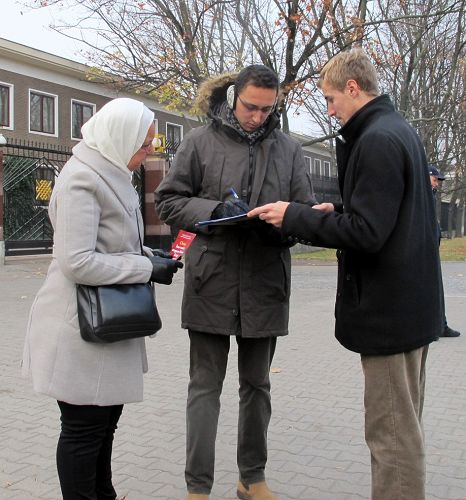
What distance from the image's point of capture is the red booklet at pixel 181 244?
2.80m

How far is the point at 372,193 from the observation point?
88.3 inches

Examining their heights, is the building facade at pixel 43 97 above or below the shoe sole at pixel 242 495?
above

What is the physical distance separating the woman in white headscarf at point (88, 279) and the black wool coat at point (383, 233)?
0.68 metres

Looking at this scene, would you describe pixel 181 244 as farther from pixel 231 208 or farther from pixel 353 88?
pixel 353 88

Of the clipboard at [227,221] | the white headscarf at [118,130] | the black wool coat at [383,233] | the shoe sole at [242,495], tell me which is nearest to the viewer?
the black wool coat at [383,233]

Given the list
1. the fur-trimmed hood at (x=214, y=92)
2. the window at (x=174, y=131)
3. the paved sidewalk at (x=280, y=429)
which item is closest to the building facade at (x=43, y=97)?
the window at (x=174, y=131)

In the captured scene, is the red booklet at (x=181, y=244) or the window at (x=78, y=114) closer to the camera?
the red booklet at (x=181, y=244)

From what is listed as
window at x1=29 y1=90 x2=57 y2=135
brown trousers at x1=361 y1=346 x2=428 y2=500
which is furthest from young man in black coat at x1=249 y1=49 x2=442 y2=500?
window at x1=29 y1=90 x2=57 y2=135

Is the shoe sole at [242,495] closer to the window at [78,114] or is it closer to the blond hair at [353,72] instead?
the blond hair at [353,72]

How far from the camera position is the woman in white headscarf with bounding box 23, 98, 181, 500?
2369 mm

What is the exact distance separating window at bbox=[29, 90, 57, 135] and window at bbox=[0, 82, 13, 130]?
3.69ft

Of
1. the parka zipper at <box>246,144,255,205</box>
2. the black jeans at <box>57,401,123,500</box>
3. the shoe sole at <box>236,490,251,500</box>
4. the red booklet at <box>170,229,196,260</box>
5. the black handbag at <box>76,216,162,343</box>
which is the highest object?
the parka zipper at <box>246,144,255,205</box>

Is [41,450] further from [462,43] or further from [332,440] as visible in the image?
[462,43]

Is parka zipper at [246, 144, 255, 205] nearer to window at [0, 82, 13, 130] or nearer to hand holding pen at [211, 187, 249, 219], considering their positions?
hand holding pen at [211, 187, 249, 219]
